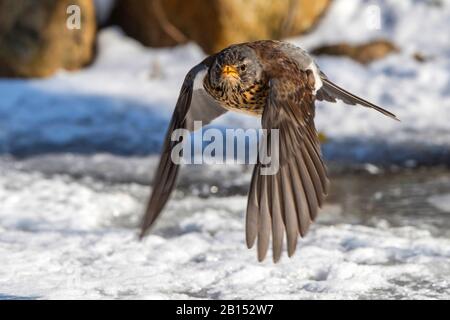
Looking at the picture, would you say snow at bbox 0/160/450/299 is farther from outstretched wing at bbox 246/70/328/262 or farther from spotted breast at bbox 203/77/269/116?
spotted breast at bbox 203/77/269/116

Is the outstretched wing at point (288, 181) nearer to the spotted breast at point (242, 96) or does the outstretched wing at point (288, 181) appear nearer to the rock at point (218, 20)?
the spotted breast at point (242, 96)

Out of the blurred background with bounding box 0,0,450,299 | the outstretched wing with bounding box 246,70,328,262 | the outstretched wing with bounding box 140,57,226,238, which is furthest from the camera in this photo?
the blurred background with bounding box 0,0,450,299

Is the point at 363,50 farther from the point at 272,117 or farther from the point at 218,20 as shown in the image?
the point at 272,117

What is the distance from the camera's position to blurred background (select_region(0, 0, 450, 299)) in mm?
4914

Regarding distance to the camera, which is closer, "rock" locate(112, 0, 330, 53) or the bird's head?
the bird's head

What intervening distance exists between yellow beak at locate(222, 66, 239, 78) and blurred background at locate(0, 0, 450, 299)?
102 cm

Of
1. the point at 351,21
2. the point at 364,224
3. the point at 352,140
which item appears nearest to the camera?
the point at 364,224

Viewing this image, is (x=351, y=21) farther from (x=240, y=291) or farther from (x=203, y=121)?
(x=240, y=291)

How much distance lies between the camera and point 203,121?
17.1 ft

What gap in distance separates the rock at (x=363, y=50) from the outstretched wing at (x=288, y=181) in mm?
4854

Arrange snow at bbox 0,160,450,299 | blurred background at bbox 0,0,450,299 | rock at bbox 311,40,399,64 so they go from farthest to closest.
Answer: rock at bbox 311,40,399,64 < blurred background at bbox 0,0,450,299 < snow at bbox 0,160,450,299

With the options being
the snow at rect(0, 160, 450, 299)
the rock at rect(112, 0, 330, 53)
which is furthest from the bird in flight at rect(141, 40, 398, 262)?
the rock at rect(112, 0, 330, 53)

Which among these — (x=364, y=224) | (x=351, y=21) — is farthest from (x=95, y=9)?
(x=364, y=224)

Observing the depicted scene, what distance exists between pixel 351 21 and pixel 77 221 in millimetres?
4866
